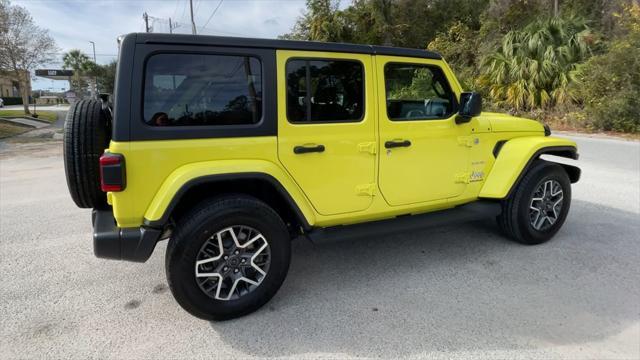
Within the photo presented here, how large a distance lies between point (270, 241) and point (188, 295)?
2.09 feet

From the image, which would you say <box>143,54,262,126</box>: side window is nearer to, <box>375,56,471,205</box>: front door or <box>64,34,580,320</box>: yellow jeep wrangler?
<box>64,34,580,320</box>: yellow jeep wrangler

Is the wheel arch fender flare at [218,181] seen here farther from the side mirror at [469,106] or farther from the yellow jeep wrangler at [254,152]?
the side mirror at [469,106]

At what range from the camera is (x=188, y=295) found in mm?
2783

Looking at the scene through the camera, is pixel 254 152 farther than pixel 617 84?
No

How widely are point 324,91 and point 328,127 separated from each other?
0.92 feet

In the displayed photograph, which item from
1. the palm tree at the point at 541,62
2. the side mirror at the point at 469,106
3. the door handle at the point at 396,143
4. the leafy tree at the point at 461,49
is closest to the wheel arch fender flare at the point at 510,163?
the side mirror at the point at 469,106

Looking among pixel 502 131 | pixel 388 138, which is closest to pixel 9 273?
pixel 388 138

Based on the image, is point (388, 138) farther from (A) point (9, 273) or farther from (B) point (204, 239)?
(A) point (9, 273)

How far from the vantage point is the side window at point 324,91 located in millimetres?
3061

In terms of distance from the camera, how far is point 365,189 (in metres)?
3.33

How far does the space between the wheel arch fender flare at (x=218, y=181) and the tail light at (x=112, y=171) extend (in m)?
0.25

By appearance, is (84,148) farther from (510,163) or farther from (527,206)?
(527,206)

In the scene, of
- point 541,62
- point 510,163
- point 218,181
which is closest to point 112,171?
point 218,181

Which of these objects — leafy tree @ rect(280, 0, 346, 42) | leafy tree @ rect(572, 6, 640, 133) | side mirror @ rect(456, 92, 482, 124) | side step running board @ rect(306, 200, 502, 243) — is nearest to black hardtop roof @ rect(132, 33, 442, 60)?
side mirror @ rect(456, 92, 482, 124)
